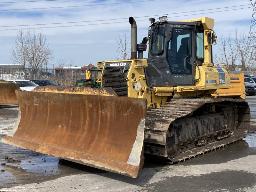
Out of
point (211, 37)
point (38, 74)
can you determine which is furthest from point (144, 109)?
point (38, 74)

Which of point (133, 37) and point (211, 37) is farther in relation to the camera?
point (211, 37)

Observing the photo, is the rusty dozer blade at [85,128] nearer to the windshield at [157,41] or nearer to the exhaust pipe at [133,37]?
the exhaust pipe at [133,37]

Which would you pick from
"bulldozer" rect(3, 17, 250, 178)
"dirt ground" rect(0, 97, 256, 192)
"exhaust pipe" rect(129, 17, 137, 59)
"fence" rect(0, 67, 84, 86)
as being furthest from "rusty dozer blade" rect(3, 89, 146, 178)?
"fence" rect(0, 67, 84, 86)

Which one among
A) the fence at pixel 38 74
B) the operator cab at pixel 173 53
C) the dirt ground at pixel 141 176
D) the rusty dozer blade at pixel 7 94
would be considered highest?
the operator cab at pixel 173 53

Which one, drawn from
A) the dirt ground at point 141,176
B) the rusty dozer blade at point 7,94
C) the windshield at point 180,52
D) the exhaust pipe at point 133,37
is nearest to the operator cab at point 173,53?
the windshield at point 180,52

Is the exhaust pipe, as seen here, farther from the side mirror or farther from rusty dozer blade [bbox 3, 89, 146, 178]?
the side mirror

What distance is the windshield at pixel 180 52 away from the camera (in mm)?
9883

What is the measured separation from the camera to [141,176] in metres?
7.77

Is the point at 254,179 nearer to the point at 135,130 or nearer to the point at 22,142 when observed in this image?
the point at 135,130

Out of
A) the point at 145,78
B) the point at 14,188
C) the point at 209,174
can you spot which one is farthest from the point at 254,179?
the point at 14,188

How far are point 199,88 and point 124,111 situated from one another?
10.0ft

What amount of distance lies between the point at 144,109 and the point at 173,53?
2925 millimetres

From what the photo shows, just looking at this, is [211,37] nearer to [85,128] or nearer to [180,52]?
[180,52]

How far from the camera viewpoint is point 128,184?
23.7 feet
